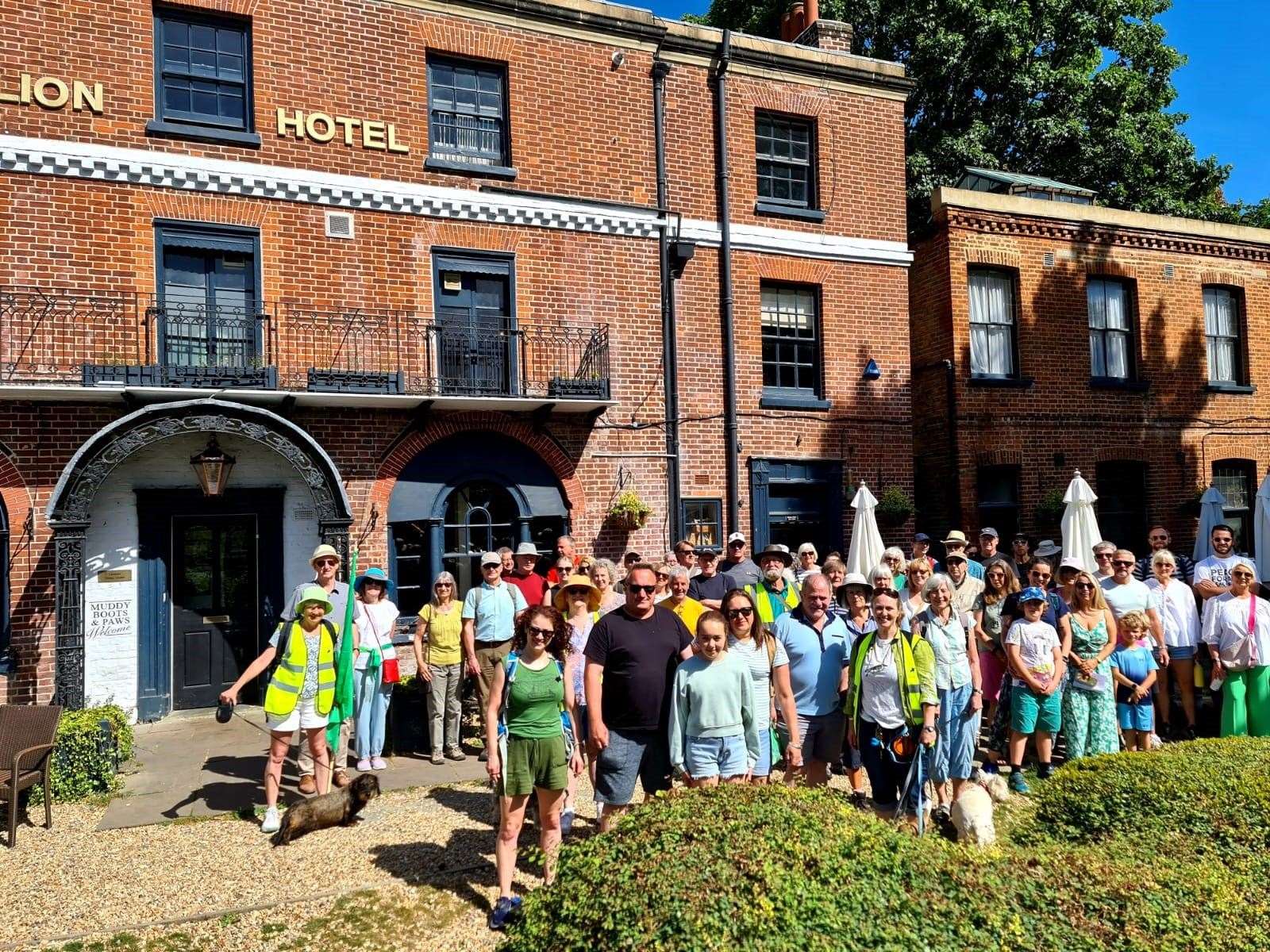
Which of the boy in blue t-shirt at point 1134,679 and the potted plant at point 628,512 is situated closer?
the boy in blue t-shirt at point 1134,679

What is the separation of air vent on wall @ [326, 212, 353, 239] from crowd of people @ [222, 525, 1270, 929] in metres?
5.01

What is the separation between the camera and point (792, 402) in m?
13.8

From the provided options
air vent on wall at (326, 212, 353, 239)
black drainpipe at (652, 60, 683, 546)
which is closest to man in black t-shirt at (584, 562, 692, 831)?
black drainpipe at (652, 60, 683, 546)

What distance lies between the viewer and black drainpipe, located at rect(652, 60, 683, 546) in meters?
13.0

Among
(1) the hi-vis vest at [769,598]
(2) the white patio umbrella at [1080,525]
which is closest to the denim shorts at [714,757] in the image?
(1) the hi-vis vest at [769,598]

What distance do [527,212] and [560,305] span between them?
1354mm

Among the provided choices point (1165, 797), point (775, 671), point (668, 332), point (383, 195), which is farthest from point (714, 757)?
point (383, 195)

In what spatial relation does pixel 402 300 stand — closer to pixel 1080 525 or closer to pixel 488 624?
pixel 488 624

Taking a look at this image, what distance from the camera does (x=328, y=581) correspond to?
763 centimetres

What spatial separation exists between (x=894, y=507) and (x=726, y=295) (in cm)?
425

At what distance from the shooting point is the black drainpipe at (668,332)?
1302 centimetres

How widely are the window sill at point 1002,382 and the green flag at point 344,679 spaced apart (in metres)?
11.4

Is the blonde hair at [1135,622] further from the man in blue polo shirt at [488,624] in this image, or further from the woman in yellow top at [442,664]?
the woman in yellow top at [442,664]

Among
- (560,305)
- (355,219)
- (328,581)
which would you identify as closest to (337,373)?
(355,219)
